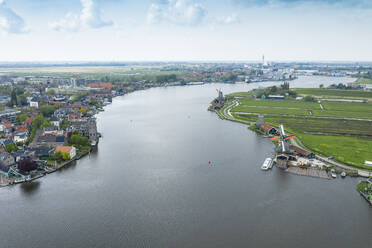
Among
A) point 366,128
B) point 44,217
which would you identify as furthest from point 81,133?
point 366,128

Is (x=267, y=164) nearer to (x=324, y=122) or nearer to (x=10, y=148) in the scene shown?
(x=324, y=122)

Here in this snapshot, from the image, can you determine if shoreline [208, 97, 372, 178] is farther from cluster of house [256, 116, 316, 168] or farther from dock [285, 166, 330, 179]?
dock [285, 166, 330, 179]

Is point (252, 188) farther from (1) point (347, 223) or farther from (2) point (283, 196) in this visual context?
(1) point (347, 223)

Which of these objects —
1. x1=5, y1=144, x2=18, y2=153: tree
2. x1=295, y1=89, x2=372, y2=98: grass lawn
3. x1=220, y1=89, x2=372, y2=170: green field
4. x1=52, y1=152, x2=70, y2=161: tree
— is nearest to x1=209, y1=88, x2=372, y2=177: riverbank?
x1=220, y1=89, x2=372, y2=170: green field

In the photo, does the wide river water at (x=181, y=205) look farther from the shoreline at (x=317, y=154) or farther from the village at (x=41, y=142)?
the village at (x=41, y=142)

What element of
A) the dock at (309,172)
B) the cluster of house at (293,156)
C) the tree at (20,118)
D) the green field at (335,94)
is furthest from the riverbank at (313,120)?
the tree at (20,118)

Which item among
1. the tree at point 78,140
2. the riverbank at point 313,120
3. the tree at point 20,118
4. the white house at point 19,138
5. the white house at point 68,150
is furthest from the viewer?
the tree at point 20,118

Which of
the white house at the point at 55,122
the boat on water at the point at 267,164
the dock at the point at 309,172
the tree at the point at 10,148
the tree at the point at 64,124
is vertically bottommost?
the dock at the point at 309,172

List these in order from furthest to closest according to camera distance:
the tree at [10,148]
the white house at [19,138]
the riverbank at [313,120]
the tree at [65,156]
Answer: the white house at [19,138] → the tree at [10,148] → the riverbank at [313,120] → the tree at [65,156]
